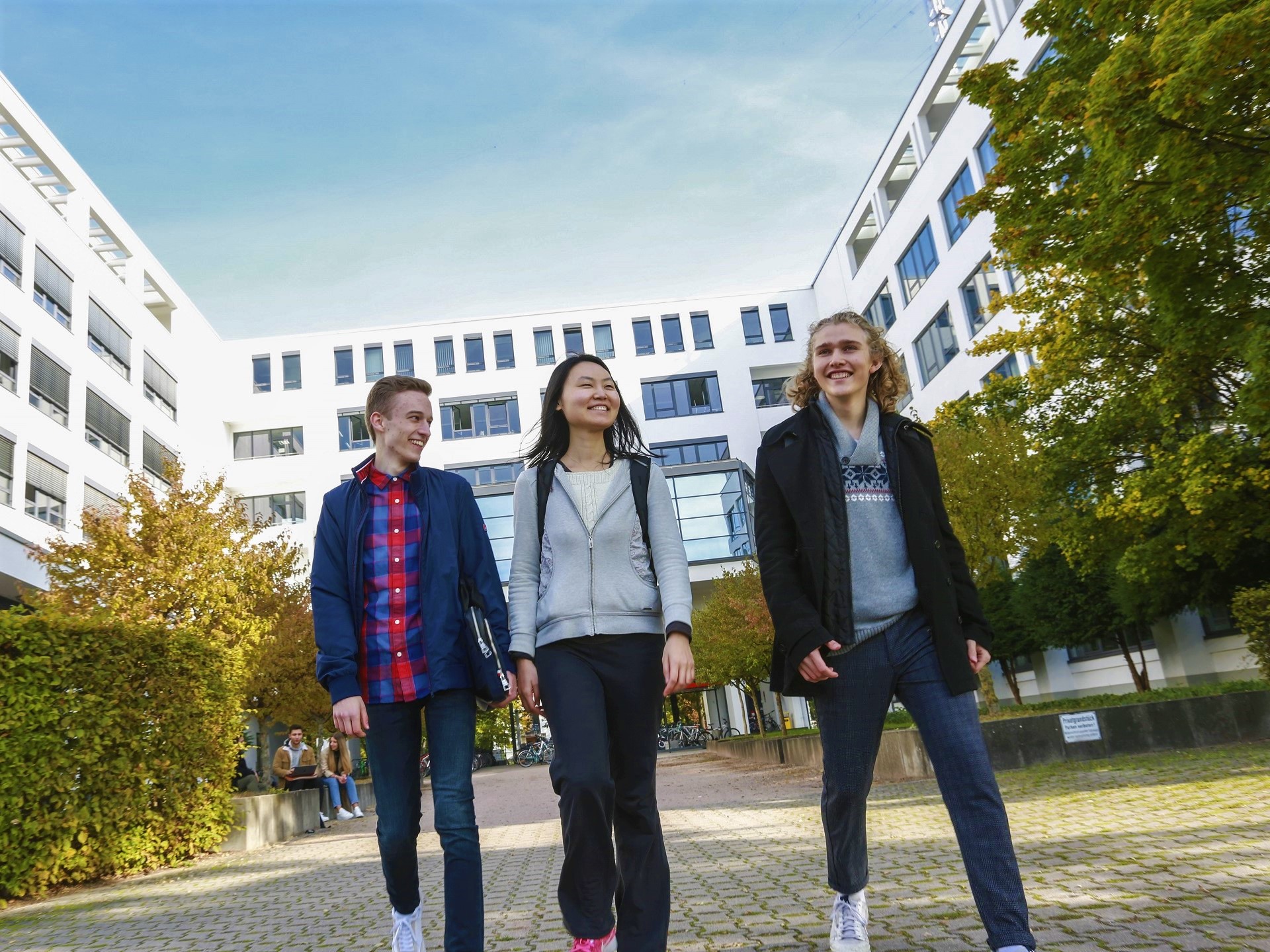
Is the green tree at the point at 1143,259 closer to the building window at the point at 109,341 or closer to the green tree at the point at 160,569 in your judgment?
the green tree at the point at 160,569

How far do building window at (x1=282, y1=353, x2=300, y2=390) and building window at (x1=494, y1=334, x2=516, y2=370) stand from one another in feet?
31.5

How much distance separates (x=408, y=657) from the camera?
3799mm

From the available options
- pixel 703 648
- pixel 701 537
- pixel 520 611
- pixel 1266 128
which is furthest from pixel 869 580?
pixel 701 537

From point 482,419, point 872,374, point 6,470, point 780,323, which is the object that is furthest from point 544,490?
point 780,323

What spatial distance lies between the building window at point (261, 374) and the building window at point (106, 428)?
15.2m

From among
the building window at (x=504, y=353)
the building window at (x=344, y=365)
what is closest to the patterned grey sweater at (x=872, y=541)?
the building window at (x=504, y=353)

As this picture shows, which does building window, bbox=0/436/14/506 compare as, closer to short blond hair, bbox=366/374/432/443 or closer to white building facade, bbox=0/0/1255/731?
white building facade, bbox=0/0/1255/731

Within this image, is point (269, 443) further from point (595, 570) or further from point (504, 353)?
point (595, 570)

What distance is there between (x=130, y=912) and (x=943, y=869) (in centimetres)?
533

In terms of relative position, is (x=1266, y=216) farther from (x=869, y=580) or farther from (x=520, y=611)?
(x=520, y=611)

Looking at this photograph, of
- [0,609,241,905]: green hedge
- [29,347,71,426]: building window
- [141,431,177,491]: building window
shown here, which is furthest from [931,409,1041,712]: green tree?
[141,431,177,491]: building window

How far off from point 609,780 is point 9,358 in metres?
30.4

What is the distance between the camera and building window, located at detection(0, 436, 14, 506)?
27672 mm

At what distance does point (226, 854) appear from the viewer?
38.4ft
